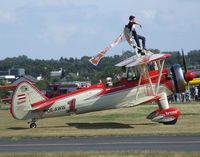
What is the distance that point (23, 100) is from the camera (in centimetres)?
2378

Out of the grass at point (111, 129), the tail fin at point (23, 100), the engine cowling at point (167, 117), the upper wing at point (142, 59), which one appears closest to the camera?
the grass at point (111, 129)

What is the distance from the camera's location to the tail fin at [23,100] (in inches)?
937

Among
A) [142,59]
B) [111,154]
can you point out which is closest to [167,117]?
[142,59]

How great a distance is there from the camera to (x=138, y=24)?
2403 cm

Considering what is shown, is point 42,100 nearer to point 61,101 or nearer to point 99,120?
point 61,101

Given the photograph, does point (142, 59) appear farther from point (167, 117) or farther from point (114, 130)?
point (114, 130)

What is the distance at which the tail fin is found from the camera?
937 inches

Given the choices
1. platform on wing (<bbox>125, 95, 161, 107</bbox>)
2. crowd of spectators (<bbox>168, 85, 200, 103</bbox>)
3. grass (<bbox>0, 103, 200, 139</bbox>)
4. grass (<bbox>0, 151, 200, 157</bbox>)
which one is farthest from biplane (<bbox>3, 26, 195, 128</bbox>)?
crowd of spectators (<bbox>168, 85, 200, 103</bbox>)

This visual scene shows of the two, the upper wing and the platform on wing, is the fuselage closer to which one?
the platform on wing

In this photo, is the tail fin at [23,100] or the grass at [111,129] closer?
the grass at [111,129]

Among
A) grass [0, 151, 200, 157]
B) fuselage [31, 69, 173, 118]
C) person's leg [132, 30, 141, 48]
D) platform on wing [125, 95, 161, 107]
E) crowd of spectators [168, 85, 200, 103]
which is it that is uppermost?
person's leg [132, 30, 141, 48]

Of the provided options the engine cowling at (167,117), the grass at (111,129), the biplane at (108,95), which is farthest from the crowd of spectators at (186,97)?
the engine cowling at (167,117)

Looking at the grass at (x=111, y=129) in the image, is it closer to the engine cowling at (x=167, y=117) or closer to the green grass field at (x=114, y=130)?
the green grass field at (x=114, y=130)

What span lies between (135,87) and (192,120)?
3346 millimetres
